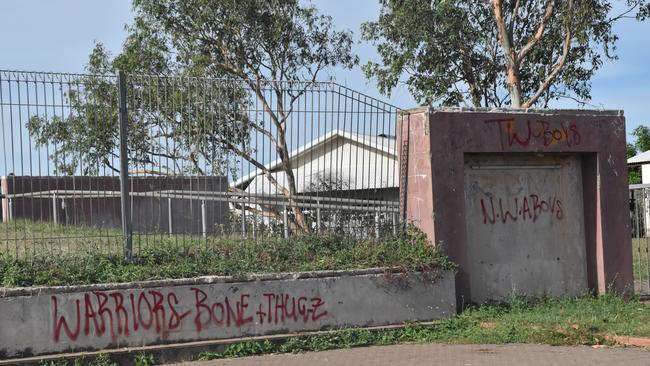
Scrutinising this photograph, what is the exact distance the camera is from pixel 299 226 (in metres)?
9.80

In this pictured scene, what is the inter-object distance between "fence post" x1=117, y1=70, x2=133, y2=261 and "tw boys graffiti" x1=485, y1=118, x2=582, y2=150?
4.73 metres

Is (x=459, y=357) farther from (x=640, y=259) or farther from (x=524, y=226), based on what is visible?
(x=640, y=259)

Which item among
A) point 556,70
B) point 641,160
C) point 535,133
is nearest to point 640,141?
point 641,160

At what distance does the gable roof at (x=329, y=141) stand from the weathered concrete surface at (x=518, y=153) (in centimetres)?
29

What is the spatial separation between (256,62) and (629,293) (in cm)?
1169

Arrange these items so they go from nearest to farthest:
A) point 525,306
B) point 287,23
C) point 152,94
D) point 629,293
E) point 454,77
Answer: point 152,94 < point 525,306 < point 629,293 < point 287,23 < point 454,77

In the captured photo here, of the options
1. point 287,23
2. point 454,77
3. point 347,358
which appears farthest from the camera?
point 454,77

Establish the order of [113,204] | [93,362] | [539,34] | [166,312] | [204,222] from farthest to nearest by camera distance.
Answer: [539,34], [204,222], [113,204], [166,312], [93,362]

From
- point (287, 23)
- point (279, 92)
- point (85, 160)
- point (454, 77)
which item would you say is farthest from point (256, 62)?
point (85, 160)

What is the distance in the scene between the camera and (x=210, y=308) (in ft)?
27.9

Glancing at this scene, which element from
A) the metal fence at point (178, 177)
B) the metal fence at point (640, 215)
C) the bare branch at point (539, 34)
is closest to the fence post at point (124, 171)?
the metal fence at point (178, 177)

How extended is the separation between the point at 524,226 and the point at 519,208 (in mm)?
262

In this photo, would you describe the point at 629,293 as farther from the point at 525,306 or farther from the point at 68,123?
the point at 68,123

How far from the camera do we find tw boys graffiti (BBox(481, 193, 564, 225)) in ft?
35.4
